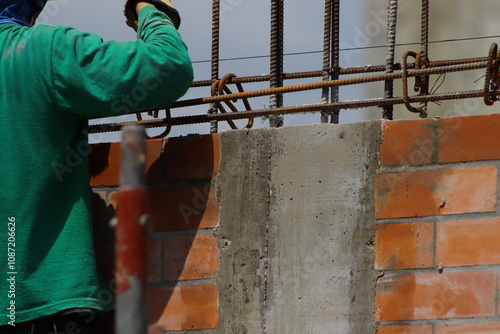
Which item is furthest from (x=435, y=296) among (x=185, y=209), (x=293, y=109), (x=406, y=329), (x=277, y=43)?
(x=277, y=43)

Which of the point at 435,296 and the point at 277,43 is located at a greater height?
the point at 277,43

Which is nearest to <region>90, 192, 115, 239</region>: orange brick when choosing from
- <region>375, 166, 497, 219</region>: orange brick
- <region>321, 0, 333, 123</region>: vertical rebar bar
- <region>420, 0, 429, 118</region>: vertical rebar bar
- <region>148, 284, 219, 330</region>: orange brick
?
<region>148, 284, 219, 330</region>: orange brick

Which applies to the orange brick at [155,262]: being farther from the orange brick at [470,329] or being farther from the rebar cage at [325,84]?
the orange brick at [470,329]

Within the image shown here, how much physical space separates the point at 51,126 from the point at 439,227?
1.31 m

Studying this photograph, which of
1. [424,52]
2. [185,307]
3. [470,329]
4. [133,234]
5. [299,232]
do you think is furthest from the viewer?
[424,52]

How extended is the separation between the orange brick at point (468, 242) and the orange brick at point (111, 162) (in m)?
1.06

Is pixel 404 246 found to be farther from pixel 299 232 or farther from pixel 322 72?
pixel 322 72

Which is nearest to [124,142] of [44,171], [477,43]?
[44,171]

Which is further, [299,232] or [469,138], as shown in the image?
[299,232]

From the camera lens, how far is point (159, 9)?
276 centimetres

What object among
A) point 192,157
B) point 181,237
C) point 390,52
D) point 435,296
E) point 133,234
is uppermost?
point 390,52

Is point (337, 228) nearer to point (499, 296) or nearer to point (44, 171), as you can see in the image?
point (499, 296)

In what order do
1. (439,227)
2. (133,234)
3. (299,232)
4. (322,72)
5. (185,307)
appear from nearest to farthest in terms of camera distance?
(133,234) < (439,227) < (299,232) < (185,307) < (322,72)

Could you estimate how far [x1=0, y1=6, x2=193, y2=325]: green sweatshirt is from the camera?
2426 millimetres
